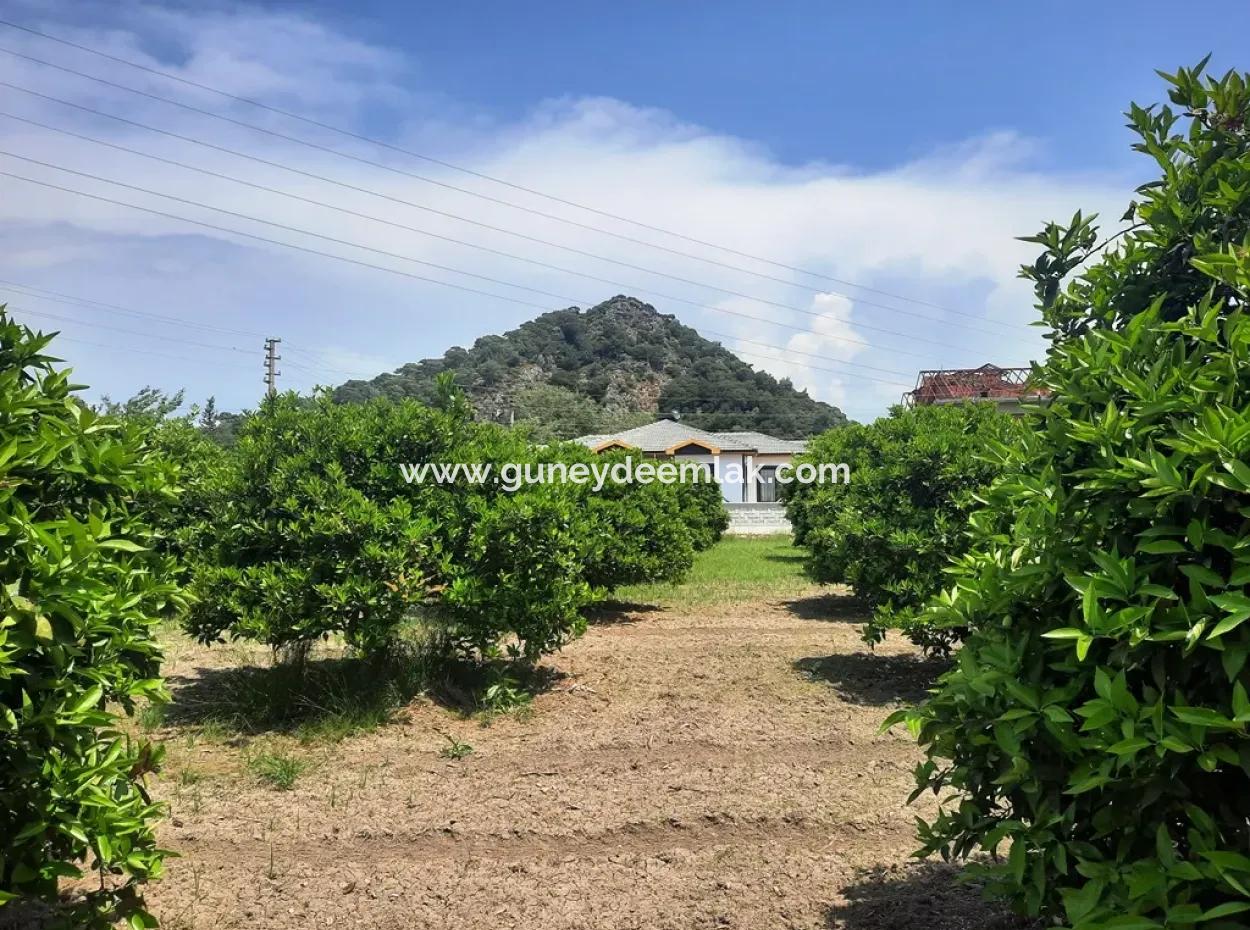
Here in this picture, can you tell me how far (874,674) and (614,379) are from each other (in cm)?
6396

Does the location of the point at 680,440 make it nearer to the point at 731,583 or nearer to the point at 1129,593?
the point at 731,583

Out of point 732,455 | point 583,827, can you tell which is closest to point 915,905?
point 583,827

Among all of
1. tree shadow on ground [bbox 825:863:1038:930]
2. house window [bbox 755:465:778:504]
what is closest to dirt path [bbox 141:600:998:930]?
tree shadow on ground [bbox 825:863:1038:930]

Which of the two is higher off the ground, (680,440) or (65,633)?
(680,440)

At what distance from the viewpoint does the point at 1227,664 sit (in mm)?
1711

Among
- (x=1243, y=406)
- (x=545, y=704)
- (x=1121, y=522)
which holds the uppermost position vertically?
(x=1243, y=406)

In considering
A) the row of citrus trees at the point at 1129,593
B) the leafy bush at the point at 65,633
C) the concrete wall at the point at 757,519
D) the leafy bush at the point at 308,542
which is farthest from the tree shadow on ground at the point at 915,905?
the concrete wall at the point at 757,519

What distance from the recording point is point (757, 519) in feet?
94.7

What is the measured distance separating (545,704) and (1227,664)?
5.51 meters

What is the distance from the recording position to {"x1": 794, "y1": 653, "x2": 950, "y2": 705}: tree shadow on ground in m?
7.12

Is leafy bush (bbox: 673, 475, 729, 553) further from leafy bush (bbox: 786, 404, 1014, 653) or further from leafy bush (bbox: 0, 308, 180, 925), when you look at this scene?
leafy bush (bbox: 0, 308, 180, 925)

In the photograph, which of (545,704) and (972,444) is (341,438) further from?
(972,444)

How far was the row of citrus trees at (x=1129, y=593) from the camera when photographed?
1804mm

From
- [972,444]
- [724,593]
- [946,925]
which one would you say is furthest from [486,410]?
[946,925]
